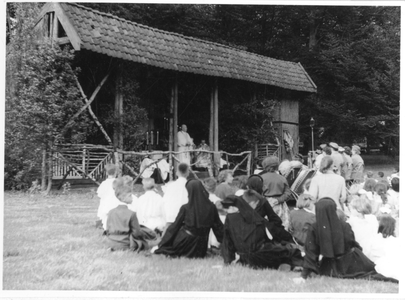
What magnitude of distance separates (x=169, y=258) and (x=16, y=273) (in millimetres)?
1772

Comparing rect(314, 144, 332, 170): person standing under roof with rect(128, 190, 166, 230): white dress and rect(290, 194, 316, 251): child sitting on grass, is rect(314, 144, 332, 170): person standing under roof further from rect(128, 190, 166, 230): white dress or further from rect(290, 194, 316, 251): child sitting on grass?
rect(128, 190, 166, 230): white dress

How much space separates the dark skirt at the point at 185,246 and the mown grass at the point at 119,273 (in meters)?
0.12

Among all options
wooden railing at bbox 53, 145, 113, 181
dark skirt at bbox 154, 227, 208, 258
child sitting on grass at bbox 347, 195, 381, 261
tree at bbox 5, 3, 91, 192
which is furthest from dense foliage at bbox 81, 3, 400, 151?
dark skirt at bbox 154, 227, 208, 258

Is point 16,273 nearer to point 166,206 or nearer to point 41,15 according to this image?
point 166,206

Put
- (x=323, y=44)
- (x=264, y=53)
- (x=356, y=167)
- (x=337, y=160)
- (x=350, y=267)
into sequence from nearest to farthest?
(x=350, y=267)
(x=337, y=160)
(x=356, y=167)
(x=323, y=44)
(x=264, y=53)

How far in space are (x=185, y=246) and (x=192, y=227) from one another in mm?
251

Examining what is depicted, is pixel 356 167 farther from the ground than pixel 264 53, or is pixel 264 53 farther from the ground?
pixel 264 53

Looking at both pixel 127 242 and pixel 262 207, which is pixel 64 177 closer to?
pixel 127 242

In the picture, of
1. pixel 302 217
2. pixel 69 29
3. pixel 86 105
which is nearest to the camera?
pixel 302 217

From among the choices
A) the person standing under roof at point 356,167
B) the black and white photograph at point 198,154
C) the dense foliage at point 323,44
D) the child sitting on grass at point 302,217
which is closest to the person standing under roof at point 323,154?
the black and white photograph at point 198,154

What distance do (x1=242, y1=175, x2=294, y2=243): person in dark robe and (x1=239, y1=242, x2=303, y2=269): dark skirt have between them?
6.4 inches

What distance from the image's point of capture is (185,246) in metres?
5.43

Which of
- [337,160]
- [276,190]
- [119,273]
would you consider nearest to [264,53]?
[337,160]

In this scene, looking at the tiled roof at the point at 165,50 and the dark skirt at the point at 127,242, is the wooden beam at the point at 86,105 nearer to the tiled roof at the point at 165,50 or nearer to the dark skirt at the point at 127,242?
the tiled roof at the point at 165,50
